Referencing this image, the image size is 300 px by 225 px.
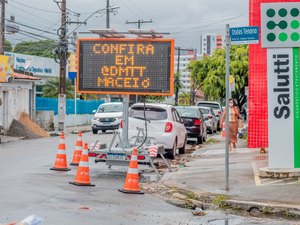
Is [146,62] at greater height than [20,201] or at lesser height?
greater

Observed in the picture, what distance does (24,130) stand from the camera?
31.2 metres

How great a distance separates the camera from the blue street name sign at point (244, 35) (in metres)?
11.0

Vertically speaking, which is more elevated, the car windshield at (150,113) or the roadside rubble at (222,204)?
the car windshield at (150,113)

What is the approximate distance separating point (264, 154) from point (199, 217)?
903 cm

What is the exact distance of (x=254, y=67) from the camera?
66.1 ft

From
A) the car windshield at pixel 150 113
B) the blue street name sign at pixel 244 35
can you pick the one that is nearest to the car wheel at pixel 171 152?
the car windshield at pixel 150 113

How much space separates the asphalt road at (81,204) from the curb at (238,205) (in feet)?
1.51

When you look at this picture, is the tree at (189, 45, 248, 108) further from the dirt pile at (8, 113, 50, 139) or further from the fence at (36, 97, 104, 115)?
the dirt pile at (8, 113, 50, 139)

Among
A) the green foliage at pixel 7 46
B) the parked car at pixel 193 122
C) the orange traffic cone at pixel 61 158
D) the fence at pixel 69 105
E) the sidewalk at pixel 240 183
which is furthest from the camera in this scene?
the green foliage at pixel 7 46

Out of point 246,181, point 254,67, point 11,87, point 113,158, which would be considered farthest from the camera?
point 11,87

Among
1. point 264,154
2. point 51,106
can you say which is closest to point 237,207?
point 264,154

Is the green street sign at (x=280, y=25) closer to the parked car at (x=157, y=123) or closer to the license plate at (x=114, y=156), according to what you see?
the license plate at (x=114, y=156)

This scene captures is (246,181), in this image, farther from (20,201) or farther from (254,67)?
(254,67)

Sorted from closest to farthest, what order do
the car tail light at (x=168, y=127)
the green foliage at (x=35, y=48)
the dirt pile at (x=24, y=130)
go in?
the car tail light at (x=168, y=127)
the dirt pile at (x=24, y=130)
the green foliage at (x=35, y=48)
